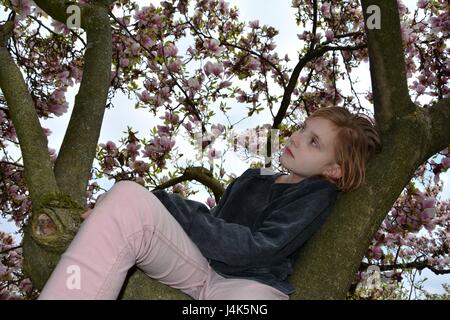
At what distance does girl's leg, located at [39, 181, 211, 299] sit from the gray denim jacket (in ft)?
0.34

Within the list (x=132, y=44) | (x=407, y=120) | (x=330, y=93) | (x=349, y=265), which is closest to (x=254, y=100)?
(x=330, y=93)

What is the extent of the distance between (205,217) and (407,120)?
1.20 m

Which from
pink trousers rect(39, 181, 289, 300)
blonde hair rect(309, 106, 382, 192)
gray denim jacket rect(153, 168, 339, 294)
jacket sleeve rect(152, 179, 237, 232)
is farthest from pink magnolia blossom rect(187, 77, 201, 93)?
pink trousers rect(39, 181, 289, 300)

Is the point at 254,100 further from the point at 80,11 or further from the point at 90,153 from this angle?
the point at 90,153

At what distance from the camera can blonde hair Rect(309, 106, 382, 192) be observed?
218 cm

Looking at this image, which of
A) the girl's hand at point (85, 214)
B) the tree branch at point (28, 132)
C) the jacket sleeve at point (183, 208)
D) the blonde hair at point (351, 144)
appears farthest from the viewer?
the blonde hair at point (351, 144)

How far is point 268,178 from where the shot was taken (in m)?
2.37

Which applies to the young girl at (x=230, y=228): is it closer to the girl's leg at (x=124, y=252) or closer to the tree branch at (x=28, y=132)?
the girl's leg at (x=124, y=252)

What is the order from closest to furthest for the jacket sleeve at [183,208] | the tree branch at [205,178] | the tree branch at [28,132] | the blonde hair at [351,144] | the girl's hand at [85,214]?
the girl's hand at [85,214], the jacket sleeve at [183,208], the tree branch at [28,132], the blonde hair at [351,144], the tree branch at [205,178]

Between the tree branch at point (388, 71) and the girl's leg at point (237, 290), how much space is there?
111 cm

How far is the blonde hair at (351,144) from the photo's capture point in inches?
85.8

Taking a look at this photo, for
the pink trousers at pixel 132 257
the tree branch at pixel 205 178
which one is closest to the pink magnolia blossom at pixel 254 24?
the tree branch at pixel 205 178

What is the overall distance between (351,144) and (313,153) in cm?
19
